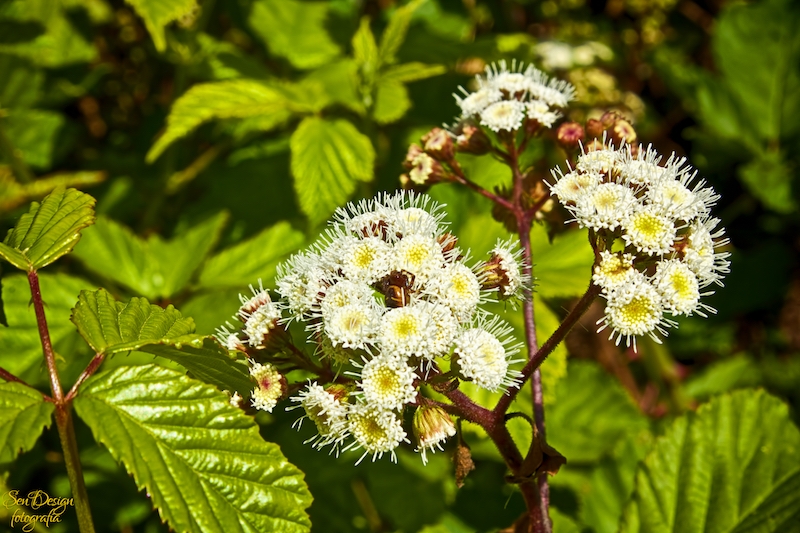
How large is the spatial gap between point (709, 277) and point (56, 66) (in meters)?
3.39

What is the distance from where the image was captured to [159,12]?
8.45 ft

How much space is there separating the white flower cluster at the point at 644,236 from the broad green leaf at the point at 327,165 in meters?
0.92

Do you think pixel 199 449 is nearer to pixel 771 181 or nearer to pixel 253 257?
pixel 253 257

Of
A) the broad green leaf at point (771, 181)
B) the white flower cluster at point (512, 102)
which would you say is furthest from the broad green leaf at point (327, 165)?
the broad green leaf at point (771, 181)

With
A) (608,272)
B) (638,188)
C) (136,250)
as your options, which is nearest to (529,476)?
(608,272)

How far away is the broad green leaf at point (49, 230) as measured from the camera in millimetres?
1626

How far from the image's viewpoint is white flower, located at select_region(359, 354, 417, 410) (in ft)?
5.11

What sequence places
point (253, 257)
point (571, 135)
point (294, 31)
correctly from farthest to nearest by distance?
point (294, 31), point (253, 257), point (571, 135)

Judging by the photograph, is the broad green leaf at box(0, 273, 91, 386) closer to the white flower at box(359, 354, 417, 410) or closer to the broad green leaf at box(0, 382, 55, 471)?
the broad green leaf at box(0, 382, 55, 471)

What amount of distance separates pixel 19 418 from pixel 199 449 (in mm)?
332

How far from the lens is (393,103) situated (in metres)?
2.81

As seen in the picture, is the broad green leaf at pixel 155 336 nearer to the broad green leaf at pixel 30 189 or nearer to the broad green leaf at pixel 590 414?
the broad green leaf at pixel 30 189

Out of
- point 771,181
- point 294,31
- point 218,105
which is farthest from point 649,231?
point 771,181

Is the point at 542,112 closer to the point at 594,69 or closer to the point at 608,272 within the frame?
the point at 608,272
